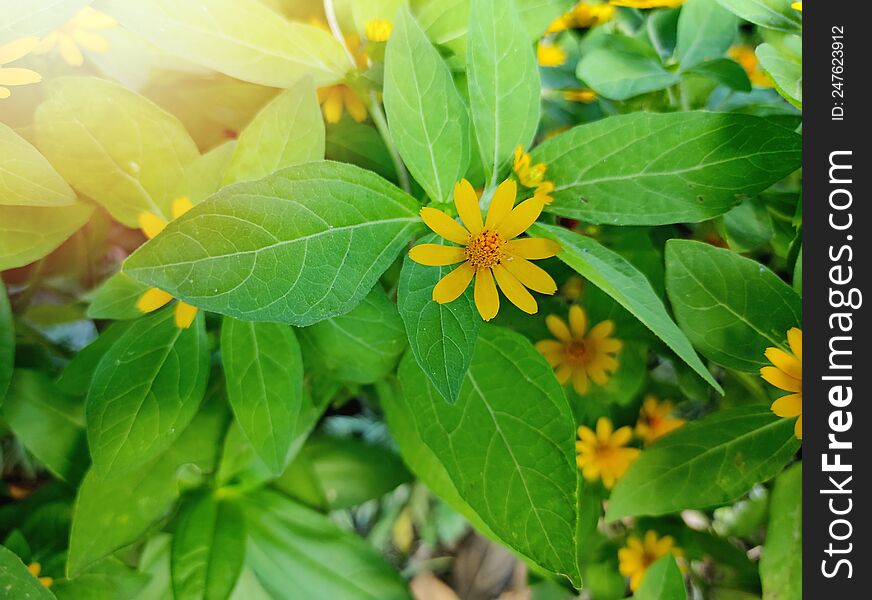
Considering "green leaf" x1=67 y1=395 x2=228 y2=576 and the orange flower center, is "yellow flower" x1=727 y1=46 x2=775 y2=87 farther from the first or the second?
"green leaf" x1=67 y1=395 x2=228 y2=576

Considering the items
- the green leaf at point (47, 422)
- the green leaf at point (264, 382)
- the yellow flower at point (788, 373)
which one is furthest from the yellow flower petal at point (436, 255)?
the green leaf at point (47, 422)

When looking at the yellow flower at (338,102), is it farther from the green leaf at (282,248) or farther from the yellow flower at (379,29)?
the green leaf at (282,248)

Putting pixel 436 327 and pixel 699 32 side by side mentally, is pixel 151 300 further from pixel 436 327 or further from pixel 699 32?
pixel 699 32

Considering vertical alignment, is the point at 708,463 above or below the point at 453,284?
below

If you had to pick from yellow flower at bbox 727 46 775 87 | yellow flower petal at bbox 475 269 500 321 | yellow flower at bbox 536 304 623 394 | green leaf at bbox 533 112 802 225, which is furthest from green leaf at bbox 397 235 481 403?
yellow flower at bbox 727 46 775 87

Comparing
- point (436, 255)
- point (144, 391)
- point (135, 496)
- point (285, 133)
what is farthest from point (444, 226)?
point (135, 496)

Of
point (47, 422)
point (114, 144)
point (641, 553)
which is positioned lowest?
point (641, 553)
